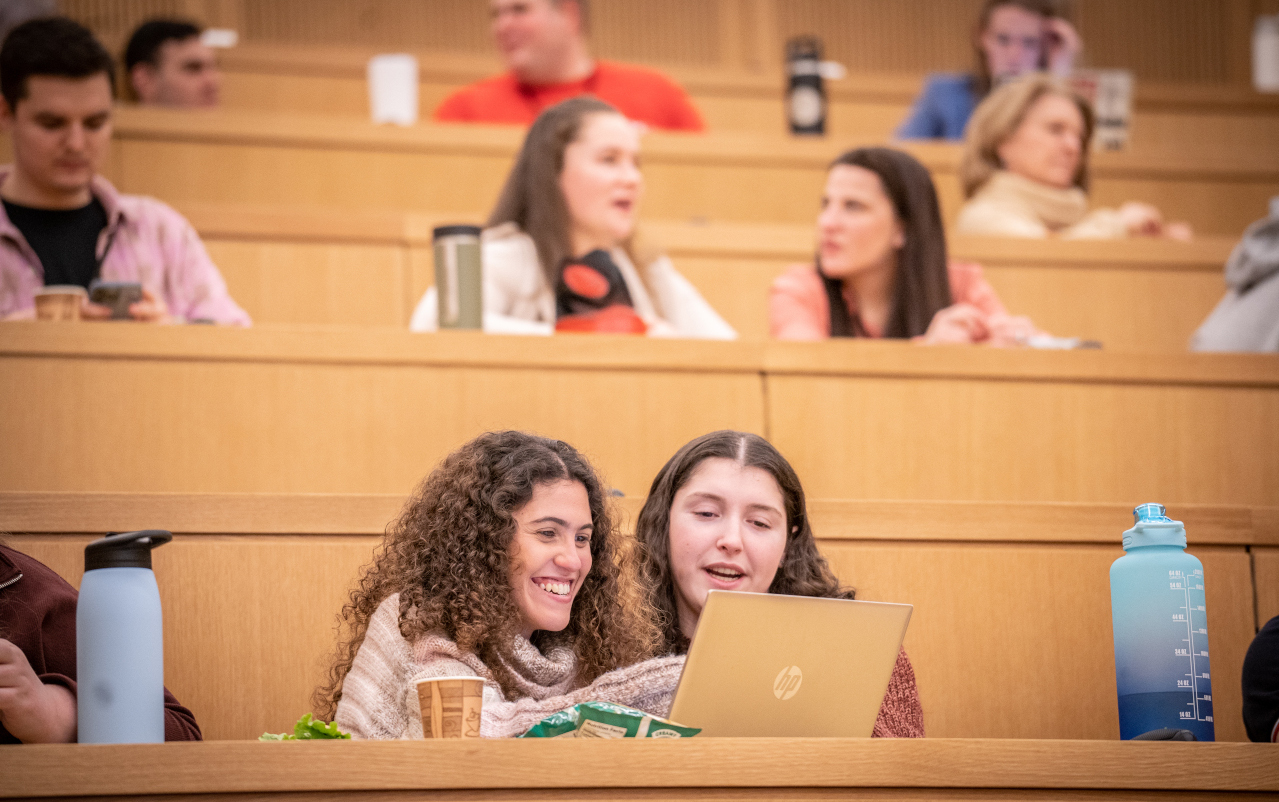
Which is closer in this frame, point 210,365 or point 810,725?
point 810,725

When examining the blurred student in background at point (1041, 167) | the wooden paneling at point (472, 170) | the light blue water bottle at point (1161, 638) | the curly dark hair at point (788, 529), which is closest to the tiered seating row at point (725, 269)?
the blurred student in background at point (1041, 167)

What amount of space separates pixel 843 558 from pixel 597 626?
0.38 metres

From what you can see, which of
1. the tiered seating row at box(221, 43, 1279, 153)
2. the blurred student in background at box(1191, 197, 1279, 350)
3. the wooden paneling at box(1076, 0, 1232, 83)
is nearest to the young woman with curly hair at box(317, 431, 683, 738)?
the blurred student in background at box(1191, 197, 1279, 350)

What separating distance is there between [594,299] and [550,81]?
1.63 metres

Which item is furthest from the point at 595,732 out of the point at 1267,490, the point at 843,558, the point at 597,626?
the point at 1267,490

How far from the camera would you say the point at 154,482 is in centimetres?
194

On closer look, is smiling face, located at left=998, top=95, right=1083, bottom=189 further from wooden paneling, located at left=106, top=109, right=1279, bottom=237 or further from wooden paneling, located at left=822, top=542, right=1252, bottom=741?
wooden paneling, located at left=822, top=542, right=1252, bottom=741

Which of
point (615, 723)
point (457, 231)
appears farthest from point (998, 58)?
point (615, 723)

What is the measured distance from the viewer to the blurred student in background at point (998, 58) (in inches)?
157

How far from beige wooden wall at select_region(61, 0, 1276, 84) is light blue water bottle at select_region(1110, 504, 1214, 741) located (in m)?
3.58

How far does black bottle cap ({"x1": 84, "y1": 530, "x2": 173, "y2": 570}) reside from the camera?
1.19 metres

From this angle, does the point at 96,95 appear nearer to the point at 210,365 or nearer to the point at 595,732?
the point at 210,365

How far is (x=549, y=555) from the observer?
1.54 meters

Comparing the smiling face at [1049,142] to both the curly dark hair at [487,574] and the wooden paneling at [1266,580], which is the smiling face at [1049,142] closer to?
the wooden paneling at [1266,580]
